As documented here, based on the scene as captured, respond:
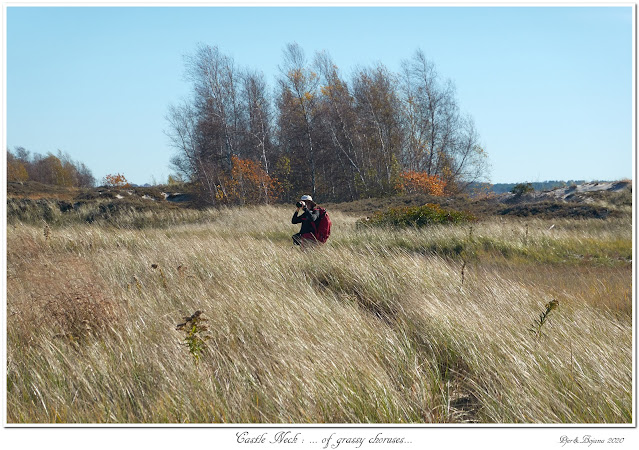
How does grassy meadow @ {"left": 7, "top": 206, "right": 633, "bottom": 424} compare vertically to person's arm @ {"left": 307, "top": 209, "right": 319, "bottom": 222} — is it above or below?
below

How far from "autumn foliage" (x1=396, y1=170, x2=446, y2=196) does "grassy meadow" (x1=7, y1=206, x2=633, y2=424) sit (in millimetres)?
25465

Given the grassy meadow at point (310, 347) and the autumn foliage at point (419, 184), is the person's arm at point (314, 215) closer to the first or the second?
the grassy meadow at point (310, 347)

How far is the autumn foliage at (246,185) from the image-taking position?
2819cm

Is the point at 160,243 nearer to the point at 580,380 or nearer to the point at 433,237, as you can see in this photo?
the point at 433,237

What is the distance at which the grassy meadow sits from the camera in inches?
124

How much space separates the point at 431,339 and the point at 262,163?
29643mm

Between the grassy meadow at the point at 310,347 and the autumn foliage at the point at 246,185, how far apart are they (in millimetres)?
21582

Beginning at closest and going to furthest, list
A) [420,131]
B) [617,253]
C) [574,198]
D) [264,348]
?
[264,348]
[617,253]
[574,198]
[420,131]

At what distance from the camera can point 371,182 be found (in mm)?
34438

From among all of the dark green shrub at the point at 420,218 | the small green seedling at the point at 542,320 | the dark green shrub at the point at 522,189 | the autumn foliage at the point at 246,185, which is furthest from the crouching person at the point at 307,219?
the dark green shrub at the point at 522,189

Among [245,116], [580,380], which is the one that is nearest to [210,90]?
[245,116]

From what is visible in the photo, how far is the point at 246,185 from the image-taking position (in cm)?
2861

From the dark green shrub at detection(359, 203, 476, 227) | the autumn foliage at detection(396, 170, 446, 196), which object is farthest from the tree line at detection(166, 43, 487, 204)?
the dark green shrub at detection(359, 203, 476, 227)

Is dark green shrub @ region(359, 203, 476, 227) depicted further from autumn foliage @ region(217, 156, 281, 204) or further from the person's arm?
autumn foliage @ region(217, 156, 281, 204)
